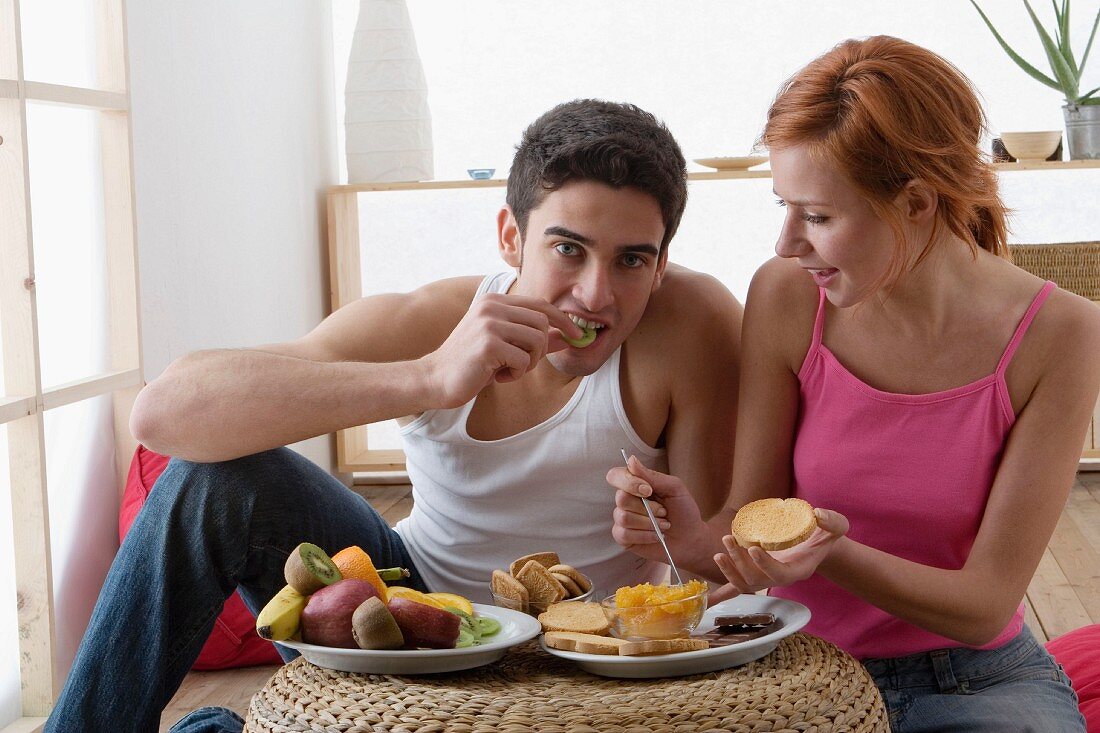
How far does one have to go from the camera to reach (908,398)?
5.10 ft

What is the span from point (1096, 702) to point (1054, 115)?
11.9ft

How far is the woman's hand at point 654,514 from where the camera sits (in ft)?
4.55

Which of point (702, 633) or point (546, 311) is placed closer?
point (702, 633)

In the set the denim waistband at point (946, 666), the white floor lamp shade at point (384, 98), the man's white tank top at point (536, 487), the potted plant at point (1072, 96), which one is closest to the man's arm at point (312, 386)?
the man's white tank top at point (536, 487)

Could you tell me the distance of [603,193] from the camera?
Answer: 1652mm

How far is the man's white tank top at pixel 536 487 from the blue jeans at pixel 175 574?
0.26m

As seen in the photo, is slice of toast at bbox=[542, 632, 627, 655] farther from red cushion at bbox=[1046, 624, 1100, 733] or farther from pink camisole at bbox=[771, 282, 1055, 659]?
red cushion at bbox=[1046, 624, 1100, 733]

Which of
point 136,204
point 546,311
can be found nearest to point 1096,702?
point 546,311

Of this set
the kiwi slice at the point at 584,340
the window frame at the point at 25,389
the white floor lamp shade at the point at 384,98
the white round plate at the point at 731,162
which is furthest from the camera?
the white floor lamp shade at the point at 384,98

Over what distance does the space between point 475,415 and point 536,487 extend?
144 mm

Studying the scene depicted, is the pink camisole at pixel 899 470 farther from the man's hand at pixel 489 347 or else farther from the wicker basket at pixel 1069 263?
the wicker basket at pixel 1069 263

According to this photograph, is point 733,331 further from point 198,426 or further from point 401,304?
point 198,426

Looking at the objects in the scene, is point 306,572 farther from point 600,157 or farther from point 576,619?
point 600,157

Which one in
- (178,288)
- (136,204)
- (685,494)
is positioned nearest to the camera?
(685,494)
